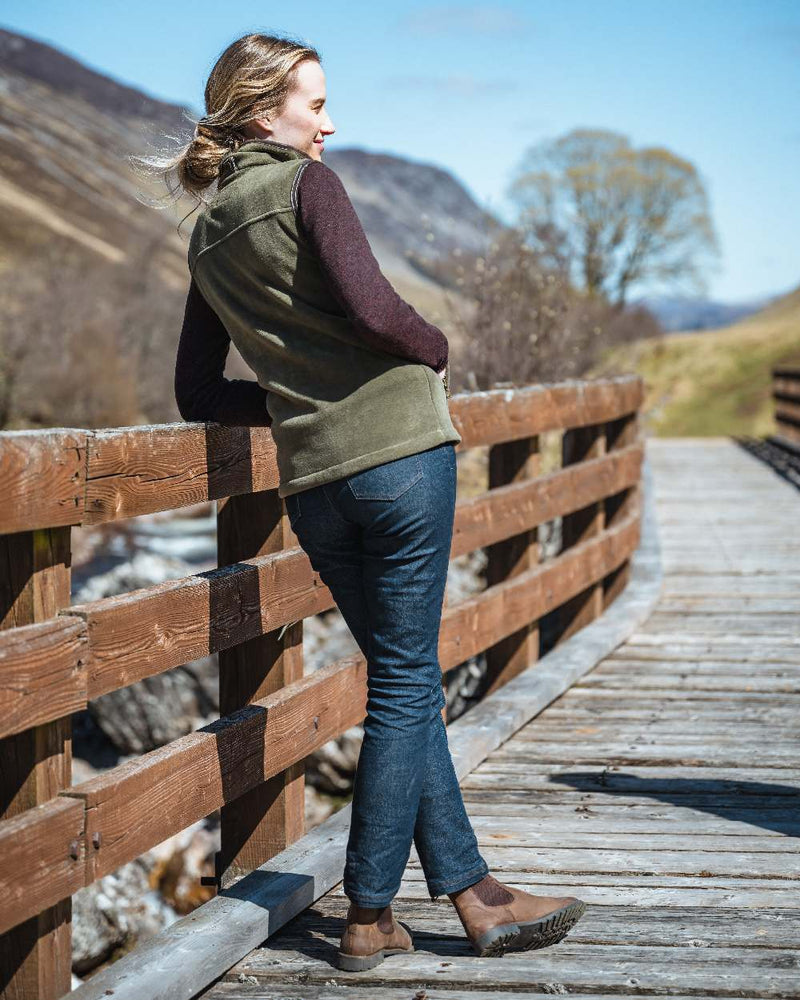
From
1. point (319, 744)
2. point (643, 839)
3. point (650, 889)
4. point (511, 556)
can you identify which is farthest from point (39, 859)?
point (511, 556)

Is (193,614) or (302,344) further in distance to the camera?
(193,614)

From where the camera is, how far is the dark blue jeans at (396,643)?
2.55 metres

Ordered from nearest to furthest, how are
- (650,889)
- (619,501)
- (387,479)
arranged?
(387,479) → (650,889) → (619,501)

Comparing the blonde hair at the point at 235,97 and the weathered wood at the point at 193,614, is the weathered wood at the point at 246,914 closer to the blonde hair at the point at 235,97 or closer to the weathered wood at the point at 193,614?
the weathered wood at the point at 193,614

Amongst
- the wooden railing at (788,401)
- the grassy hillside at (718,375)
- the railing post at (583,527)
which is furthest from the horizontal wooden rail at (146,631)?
the grassy hillside at (718,375)

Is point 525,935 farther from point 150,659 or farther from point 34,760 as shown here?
point 34,760

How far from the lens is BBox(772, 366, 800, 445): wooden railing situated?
17.6 metres

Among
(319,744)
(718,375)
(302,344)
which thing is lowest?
(319,744)

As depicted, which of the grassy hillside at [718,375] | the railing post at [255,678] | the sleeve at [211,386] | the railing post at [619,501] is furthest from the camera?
the grassy hillside at [718,375]

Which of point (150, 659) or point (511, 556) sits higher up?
point (150, 659)

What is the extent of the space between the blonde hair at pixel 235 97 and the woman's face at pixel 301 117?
1 centimetres

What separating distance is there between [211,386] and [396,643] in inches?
29.5

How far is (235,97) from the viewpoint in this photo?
260 cm

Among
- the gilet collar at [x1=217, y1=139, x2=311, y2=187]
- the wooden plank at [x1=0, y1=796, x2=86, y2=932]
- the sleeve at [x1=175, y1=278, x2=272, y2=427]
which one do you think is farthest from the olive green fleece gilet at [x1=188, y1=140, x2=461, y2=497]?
the wooden plank at [x1=0, y1=796, x2=86, y2=932]
